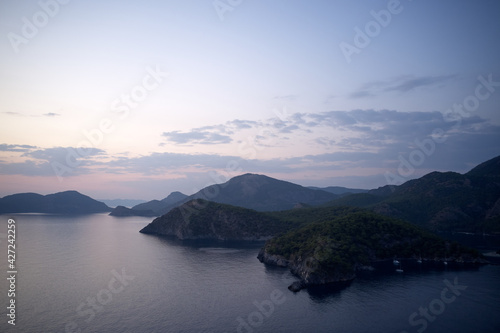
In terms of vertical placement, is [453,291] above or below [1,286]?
below

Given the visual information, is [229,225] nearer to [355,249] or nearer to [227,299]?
[355,249]

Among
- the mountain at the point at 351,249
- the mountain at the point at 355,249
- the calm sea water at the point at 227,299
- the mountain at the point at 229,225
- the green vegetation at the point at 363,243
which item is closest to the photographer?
the calm sea water at the point at 227,299

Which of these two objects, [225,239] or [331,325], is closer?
[331,325]

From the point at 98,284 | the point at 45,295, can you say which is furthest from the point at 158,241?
the point at 45,295

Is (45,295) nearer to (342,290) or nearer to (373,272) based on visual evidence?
(342,290)

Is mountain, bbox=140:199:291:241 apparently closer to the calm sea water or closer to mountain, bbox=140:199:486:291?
mountain, bbox=140:199:486:291

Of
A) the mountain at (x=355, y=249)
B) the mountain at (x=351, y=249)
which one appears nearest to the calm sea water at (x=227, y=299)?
the mountain at (x=351, y=249)

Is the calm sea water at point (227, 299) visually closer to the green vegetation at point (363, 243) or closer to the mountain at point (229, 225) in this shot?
the green vegetation at point (363, 243)

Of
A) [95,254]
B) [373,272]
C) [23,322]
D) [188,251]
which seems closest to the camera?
[23,322]
